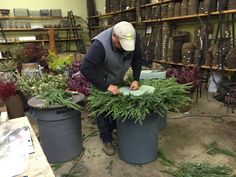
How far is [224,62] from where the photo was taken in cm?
363

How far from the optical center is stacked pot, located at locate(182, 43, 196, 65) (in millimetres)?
4086

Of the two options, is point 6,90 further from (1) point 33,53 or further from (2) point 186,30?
(2) point 186,30

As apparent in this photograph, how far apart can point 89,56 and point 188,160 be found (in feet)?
4.27

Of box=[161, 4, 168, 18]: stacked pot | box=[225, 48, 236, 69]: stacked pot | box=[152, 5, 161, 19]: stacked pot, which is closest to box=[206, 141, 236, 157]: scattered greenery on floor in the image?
box=[225, 48, 236, 69]: stacked pot

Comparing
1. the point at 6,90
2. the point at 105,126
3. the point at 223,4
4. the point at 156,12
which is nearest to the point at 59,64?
the point at 6,90

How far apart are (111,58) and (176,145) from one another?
3.79 feet

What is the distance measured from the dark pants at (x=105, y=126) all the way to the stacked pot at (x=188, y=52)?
2384 millimetres

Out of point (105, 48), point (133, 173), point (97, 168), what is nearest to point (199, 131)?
point (133, 173)

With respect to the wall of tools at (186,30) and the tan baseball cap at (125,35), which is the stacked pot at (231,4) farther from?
the tan baseball cap at (125,35)

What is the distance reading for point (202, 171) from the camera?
6.24ft

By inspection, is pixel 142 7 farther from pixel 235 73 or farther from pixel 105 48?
pixel 105 48

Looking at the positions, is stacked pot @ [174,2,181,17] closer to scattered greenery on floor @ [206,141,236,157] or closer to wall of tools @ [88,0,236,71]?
wall of tools @ [88,0,236,71]

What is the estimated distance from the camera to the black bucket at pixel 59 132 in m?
2.00

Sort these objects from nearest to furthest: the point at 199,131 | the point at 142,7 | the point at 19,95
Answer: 1. the point at 199,131
2. the point at 19,95
3. the point at 142,7
